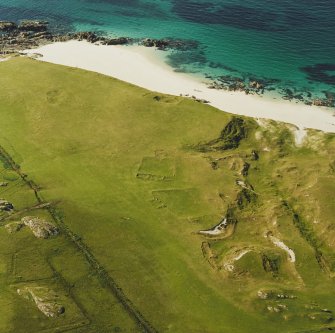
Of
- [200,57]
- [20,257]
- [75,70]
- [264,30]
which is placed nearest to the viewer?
[20,257]

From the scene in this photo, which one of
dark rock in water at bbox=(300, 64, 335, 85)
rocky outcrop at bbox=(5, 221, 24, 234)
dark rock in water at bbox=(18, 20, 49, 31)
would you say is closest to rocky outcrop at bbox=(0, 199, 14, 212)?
rocky outcrop at bbox=(5, 221, 24, 234)

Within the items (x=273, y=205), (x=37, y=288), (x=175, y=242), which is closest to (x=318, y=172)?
(x=273, y=205)

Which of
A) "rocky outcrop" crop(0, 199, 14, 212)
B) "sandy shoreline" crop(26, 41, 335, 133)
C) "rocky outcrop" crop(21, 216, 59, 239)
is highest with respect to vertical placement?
"sandy shoreline" crop(26, 41, 335, 133)

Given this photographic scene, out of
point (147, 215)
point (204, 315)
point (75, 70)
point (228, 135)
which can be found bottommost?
point (204, 315)

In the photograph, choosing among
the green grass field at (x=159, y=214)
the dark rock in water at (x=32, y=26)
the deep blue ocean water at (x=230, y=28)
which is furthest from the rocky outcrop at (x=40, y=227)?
the dark rock in water at (x=32, y=26)

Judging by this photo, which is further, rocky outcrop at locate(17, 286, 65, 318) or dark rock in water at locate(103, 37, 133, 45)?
dark rock in water at locate(103, 37, 133, 45)

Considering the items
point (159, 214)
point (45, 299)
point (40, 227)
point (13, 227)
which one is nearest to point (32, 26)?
point (13, 227)

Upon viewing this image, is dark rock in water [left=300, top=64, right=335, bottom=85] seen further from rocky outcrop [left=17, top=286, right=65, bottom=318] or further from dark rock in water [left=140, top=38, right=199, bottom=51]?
rocky outcrop [left=17, top=286, right=65, bottom=318]

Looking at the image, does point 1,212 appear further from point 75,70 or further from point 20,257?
point 75,70
